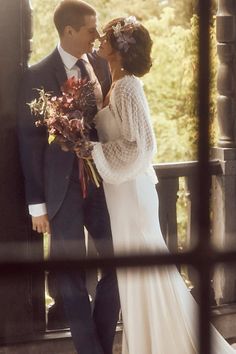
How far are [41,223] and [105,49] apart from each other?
0.45m

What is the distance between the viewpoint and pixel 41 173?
2.33 meters

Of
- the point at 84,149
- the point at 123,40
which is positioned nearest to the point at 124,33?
the point at 123,40

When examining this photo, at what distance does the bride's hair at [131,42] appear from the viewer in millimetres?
2182

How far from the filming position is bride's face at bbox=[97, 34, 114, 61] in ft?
7.22

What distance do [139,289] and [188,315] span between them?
0.50 ft

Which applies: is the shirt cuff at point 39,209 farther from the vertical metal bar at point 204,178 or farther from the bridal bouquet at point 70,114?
the vertical metal bar at point 204,178

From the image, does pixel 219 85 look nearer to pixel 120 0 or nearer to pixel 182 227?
pixel 182 227

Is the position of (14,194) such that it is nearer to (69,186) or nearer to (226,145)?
(69,186)

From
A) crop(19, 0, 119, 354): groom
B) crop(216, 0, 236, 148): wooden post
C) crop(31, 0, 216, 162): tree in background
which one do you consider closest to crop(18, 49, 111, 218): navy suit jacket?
crop(19, 0, 119, 354): groom

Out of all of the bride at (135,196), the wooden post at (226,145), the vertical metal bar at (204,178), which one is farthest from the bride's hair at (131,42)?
the vertical metal bar at (204,178)

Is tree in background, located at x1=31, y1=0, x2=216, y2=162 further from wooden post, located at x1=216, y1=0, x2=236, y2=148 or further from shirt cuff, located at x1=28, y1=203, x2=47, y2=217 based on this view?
shirt cuff, located at x1=28, y1=203, x2=47, y2=217

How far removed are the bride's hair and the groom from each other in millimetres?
65

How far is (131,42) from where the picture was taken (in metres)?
2.20

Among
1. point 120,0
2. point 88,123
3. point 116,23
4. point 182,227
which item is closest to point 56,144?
point 88,123
